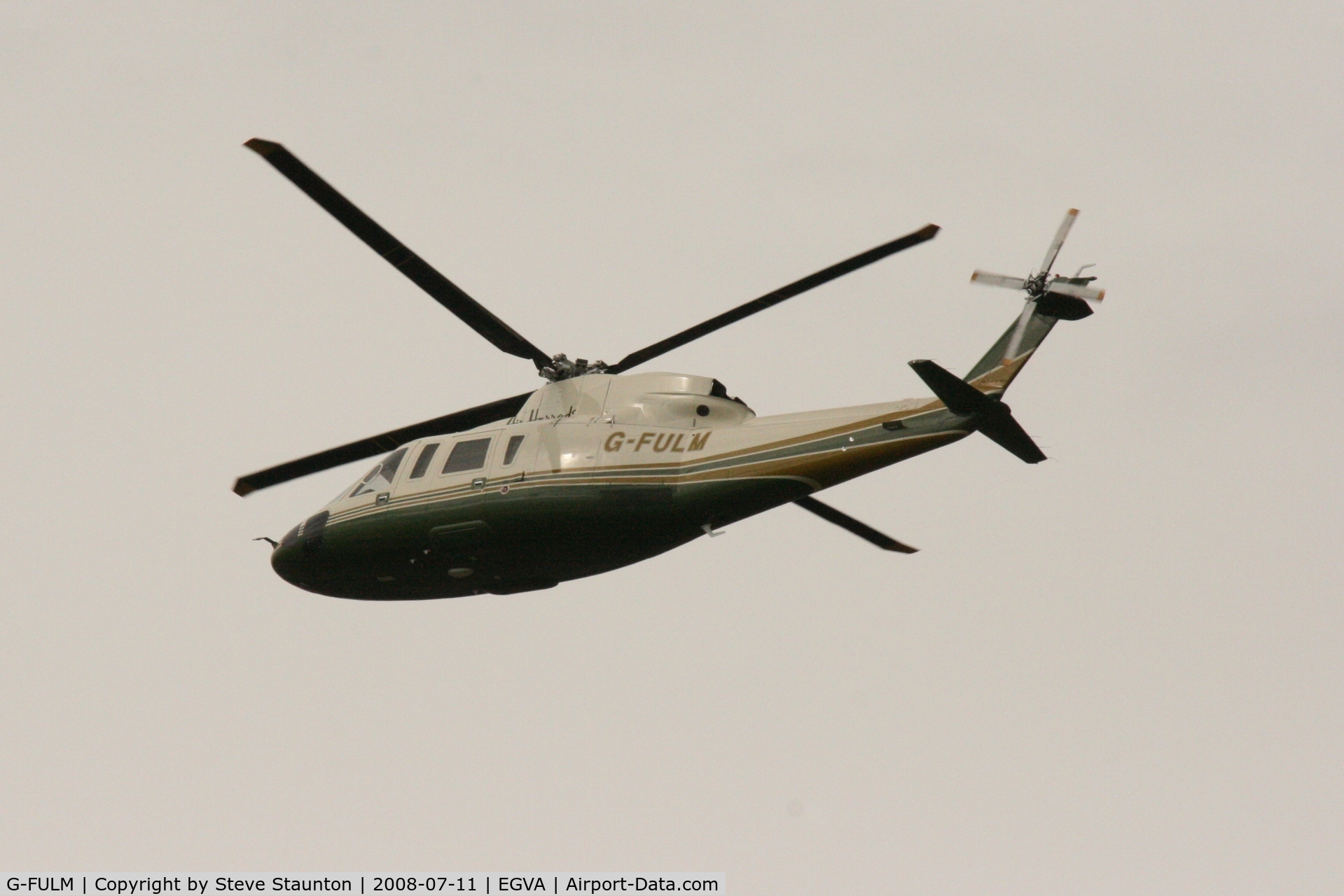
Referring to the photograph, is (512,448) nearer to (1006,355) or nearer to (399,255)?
(399,255)

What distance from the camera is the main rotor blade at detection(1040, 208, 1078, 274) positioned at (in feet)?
75.0

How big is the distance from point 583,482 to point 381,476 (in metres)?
4.27

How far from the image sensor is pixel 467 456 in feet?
85.8

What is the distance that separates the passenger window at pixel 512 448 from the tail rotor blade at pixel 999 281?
7.35 m

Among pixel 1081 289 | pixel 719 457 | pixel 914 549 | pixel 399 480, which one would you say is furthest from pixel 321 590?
pixel 1081 289

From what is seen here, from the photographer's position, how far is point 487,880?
29.3m

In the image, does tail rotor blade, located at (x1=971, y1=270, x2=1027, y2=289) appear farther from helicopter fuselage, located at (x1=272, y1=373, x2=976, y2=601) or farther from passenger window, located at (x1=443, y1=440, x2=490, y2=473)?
passenger window, located at (x1=443, y1=440, x2=490, y2=473)

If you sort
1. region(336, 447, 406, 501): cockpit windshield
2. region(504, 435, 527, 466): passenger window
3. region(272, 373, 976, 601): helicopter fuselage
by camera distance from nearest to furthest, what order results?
region(272, 373, 976, 601): helicopter fuselage
region(504, 435, 527, 466): passenger window
region(336, 447, 406, 501): cockpit windshield

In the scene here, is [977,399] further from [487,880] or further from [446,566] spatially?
[487,880]

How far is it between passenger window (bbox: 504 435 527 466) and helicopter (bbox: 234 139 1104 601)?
38mm

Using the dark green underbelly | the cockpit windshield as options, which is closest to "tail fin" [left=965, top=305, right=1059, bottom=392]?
the dark green underbelly

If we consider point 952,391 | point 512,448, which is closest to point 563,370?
point 512,448

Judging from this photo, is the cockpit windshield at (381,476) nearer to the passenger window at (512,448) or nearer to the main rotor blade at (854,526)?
the passenger window at (512,448)

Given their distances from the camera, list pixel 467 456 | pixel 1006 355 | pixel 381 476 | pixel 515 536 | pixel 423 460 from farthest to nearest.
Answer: pixel 381 476 → pixel 423 460 → pixel 467 456 → pixel 515 536 → pixel 1006 355
